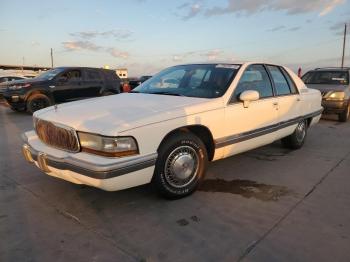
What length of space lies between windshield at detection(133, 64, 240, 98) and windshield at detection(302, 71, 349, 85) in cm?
706

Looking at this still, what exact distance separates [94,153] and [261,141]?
2545 millimetres

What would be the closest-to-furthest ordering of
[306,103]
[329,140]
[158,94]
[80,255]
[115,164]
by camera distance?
1. [80,255]
2. [115,164]
3. [158,94]
4. [306,103]
5. [329,140]

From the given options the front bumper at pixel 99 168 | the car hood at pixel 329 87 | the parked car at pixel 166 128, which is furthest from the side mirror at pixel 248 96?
the car hood at pixel 329 87

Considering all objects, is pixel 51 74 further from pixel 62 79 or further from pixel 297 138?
pixel 297 138

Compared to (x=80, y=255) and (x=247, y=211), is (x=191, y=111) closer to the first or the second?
(x=247, y=211)

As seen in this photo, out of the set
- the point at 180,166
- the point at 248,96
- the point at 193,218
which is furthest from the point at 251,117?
the point at 193,218

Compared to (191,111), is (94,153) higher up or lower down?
lower down

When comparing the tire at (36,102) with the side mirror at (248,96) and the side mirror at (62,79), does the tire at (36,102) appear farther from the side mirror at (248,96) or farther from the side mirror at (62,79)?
the side mirror at (248,96)

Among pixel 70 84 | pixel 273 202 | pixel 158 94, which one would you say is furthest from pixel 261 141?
pixel 70 84

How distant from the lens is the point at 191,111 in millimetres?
3670

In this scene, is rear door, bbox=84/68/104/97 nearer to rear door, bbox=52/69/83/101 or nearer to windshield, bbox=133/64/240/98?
rear door, bbox=52/69/83/101

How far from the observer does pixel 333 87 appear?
9.68 metres

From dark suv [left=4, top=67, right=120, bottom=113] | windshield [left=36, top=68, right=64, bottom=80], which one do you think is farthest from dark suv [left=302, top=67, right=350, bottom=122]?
windshield [left=36, top=68, right=64, bottom=80]

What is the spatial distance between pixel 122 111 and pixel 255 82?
2107mm
